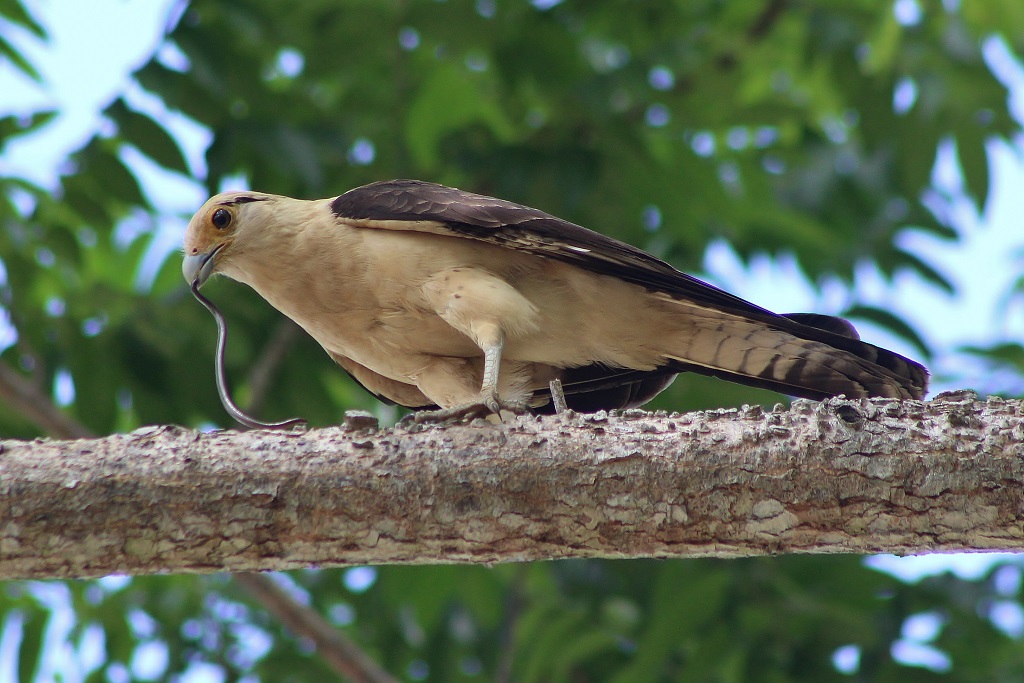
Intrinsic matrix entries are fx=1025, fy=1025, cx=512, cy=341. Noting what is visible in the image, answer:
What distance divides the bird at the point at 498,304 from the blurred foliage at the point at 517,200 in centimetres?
91

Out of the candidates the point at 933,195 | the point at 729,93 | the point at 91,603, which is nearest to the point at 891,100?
the point at 729,93

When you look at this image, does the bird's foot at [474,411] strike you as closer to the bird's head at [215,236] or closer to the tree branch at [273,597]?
the bird's head at [215,236]

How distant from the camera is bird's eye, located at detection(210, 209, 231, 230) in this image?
4348 millimetres

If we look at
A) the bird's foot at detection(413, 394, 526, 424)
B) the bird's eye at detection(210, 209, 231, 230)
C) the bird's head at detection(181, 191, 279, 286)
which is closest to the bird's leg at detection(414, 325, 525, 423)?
the bird's foot at detection(413, 394, 526, 424)

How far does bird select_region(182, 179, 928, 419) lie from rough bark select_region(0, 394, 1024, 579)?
75cm

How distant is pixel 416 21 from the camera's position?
5.35 metres

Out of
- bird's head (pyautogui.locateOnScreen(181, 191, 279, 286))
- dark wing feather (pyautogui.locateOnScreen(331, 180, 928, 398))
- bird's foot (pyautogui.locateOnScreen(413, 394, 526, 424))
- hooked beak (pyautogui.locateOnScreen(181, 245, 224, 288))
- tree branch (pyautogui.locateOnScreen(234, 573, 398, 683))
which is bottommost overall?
tree branch (pyautogui.locateOnScreen(234, 573, 398, 683))

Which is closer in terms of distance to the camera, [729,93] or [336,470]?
[336,470]

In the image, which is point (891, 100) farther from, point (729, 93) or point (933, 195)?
point (933, 195)

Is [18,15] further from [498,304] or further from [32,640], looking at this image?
[32,640]

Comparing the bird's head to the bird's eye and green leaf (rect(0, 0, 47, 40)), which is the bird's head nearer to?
the bird's eye

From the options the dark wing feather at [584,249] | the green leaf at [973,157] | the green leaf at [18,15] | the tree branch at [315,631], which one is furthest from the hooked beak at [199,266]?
the green leaf at [973,157]

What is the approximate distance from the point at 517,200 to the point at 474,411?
2216mm

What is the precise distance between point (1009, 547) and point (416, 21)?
385cm
